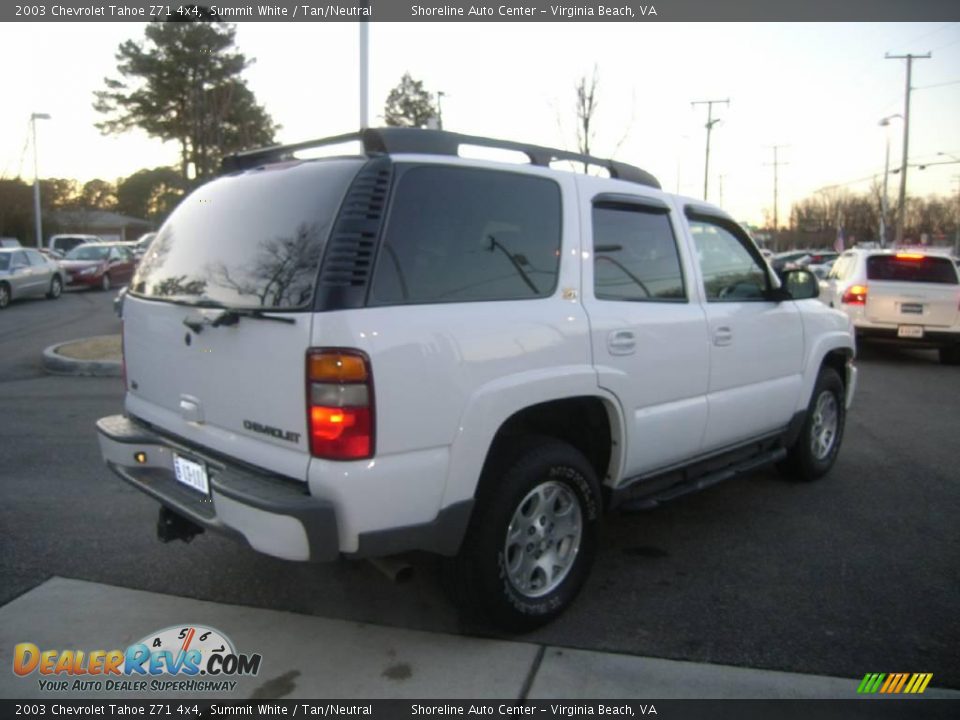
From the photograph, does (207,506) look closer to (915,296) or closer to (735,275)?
(735,275)

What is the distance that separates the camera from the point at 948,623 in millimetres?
3318

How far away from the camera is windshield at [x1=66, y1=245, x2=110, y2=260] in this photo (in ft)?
80.9

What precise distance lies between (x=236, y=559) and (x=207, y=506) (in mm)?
1162

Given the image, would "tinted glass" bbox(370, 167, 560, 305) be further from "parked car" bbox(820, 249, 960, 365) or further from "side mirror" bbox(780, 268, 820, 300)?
"parked car" bbox(820, 249, 960, 365)

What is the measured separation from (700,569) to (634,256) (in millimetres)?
1705

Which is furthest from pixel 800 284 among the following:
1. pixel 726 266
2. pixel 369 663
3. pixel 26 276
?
pixel 26 276

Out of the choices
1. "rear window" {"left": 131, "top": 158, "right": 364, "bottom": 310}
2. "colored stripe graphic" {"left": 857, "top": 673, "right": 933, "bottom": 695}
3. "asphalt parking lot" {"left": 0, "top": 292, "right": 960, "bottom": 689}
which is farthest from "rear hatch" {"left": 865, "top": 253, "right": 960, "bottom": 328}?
"rear window" {"left": 131, "top": 158, "right": 364, "bottom": 310}

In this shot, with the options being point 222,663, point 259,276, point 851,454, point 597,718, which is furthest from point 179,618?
point 851,454

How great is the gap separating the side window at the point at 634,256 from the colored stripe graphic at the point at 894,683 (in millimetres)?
1903

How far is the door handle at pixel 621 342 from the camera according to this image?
3373 mm

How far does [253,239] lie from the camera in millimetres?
2951

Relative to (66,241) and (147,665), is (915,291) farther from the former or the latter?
(66,241)

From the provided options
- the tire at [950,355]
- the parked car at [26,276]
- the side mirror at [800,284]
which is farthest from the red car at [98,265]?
the side mirror at [800,284]

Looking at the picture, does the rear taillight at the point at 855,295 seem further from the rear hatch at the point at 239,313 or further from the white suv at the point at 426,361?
the rear hatch at the point at 239,313
